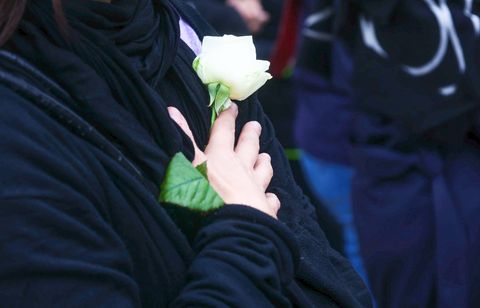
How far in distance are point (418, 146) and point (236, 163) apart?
1.18 metres

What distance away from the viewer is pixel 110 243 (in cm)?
116

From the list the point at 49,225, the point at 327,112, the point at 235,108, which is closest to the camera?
the point at 49,225

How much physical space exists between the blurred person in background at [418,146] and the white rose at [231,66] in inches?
41.3

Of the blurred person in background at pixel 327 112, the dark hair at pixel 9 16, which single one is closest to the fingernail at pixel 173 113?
the dark hair at pixel 9 16

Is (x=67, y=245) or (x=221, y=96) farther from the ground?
(x=221, y=96)

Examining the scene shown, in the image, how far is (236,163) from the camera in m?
1.41

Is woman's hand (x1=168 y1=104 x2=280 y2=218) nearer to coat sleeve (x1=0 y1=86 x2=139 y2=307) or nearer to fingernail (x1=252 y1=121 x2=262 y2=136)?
fingernail (x1=252 y1=121 x2=262 y2=136)

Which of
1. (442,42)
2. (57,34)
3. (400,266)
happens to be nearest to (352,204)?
(400,266)

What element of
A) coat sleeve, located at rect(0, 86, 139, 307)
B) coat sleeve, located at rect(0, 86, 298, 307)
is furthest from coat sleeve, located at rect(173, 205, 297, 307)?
coat sleeve, located at rect(0, 86, 139, 307)

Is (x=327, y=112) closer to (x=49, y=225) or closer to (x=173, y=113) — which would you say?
(x=173, y=113)

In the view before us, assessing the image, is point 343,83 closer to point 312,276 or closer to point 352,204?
point 352,204

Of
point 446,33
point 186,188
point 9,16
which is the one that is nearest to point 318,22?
point 446,33

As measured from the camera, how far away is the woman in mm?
1091

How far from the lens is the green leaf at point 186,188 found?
125cm
